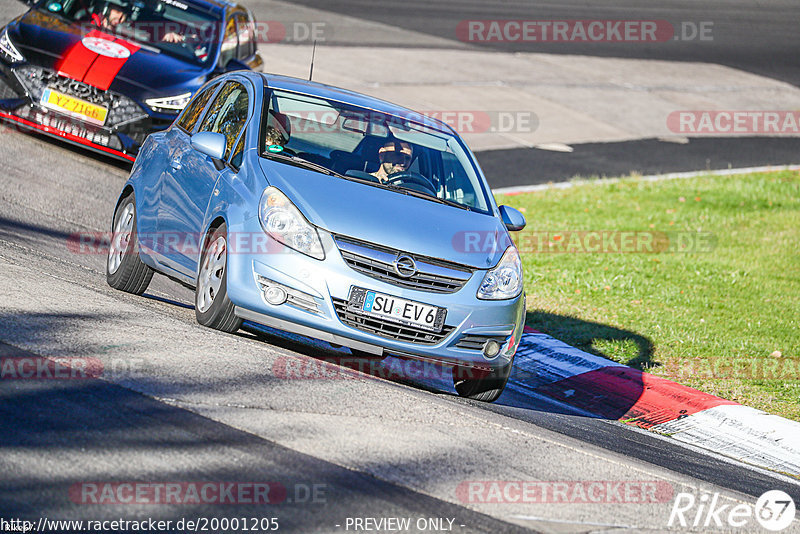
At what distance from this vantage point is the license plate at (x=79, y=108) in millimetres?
11375

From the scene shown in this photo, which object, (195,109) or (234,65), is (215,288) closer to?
(195,109)

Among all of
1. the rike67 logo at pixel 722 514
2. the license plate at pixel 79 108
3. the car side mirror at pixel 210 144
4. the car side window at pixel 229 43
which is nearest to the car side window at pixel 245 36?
the car side window at pixel 229 43

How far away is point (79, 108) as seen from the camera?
37.4 ft

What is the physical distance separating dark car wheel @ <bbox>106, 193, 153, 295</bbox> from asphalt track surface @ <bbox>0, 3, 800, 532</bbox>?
26 centimetres

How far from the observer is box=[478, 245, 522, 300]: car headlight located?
6488mm

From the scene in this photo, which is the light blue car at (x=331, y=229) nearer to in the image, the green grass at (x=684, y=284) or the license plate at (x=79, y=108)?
the green grass at (x=684, y=284)

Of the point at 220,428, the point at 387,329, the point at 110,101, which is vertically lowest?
the point at 220,428

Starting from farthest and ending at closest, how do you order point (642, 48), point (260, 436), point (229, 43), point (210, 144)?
point (642, 48) → point (229, 43) → point (210, 144) → point (260, 436)

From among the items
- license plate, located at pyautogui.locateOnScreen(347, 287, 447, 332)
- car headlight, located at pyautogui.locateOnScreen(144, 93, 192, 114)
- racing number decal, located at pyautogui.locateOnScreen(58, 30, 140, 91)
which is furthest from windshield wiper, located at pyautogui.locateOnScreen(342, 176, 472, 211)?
racing number decal, located at pyautogui.locateOnScreen(58, 30, 140, 91)

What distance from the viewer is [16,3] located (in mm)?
18719

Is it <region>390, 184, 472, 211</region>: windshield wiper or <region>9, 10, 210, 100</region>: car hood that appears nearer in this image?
<region>390, 184, 472, 211</region>: windshield wiper

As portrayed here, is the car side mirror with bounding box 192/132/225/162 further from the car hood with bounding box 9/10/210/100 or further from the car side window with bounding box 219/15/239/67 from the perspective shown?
the car side window with bounding box 219/15/239/67

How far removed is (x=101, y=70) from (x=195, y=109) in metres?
3.75

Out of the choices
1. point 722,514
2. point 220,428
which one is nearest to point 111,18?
point 220,428
